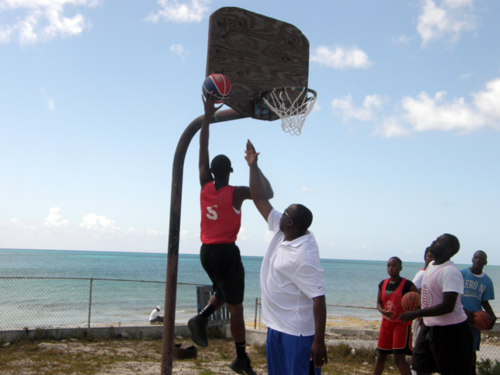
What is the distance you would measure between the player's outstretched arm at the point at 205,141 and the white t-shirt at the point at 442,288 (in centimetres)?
264

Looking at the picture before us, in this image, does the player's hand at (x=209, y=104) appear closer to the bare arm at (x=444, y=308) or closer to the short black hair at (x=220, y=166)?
the short black hair at (x=220, y=166)

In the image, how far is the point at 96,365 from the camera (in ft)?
20.4

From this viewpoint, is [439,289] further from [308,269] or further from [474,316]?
[308,269]

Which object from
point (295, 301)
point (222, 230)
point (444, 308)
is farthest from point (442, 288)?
point (222, 230)

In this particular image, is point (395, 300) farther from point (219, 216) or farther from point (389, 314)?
point (219, 216)

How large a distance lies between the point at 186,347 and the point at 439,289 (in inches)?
172

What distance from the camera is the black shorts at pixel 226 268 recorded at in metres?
4.53

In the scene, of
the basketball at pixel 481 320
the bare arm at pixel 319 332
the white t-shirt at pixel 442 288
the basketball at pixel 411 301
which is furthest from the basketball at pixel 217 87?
the basketball at pixel 481 320

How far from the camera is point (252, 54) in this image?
5.59 meters

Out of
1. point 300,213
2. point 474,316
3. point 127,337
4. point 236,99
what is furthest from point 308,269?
point 127,337

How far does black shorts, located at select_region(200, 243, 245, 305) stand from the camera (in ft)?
14.9

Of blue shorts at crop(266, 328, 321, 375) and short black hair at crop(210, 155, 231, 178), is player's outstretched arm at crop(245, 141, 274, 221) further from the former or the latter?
blue shorts at crop(266, 328, 321, 375)

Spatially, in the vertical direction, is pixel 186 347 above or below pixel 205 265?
below

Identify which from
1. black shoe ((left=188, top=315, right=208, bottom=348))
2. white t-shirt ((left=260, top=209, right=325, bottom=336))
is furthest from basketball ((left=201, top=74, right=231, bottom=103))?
black shoe ((left=188, top=315, right=208, bottom=348))
